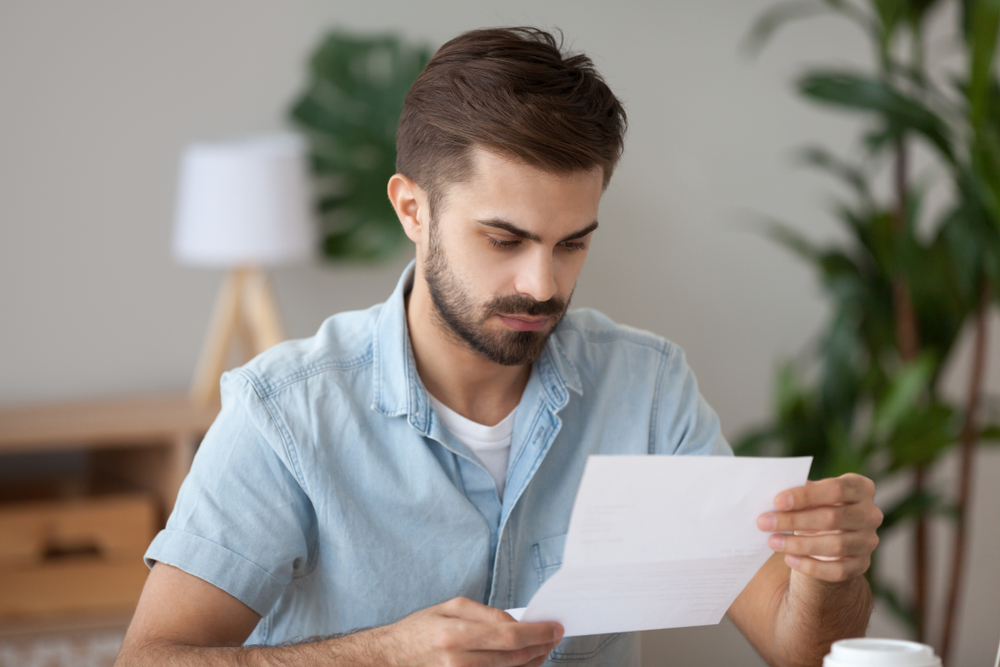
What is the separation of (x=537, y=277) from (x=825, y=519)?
0.40 m

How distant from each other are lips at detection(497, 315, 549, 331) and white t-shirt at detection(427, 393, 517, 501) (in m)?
0.14

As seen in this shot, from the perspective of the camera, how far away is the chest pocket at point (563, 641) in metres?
1.11

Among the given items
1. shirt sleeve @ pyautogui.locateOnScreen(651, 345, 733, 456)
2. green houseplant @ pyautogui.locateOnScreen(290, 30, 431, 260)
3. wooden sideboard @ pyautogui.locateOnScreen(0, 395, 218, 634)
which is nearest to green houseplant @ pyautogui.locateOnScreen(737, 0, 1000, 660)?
shirt sleeve @ pyautogui.locateOnScreen(651, 345, 733, 456)

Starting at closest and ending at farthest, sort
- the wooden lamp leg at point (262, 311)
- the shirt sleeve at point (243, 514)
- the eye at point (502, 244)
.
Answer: the shirt sleeve at point (243, 514)
the eye at point (502, 244)
the wooden lamp leg at point (262, 311)

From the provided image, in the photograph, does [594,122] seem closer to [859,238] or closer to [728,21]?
[859,238]

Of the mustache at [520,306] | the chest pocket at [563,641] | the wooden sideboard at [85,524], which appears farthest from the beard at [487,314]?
the wooden sideboard at [85,524]

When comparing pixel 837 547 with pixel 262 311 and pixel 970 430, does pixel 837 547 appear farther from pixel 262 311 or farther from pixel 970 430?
pixel 262 311

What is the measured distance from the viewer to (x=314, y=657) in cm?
89

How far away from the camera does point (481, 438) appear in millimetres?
1173

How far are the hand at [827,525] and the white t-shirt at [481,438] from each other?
0.37 metres

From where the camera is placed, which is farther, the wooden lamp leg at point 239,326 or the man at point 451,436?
the wooden lamp leg at point 239,326

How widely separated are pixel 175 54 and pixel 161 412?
2.98 ft

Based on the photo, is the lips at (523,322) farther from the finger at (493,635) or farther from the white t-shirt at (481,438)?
the finger at (493,635)

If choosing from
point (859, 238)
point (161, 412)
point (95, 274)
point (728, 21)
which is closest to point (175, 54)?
point (95, 274)
